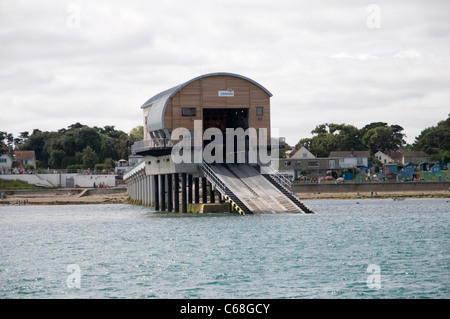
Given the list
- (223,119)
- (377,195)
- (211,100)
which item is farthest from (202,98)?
(377,195)

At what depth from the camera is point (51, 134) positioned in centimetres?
17838

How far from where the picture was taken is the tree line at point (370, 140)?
166 meters

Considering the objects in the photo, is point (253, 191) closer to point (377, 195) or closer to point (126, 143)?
point (377, 195)

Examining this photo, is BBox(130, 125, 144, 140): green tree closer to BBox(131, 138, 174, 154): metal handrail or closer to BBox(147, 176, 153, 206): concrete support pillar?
BBox(147, 176, 153, 206): concrete support pillar

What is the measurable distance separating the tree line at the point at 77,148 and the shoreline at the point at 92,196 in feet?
94.6

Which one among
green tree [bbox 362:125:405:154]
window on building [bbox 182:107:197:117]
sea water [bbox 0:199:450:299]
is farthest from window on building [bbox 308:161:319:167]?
sea water [bbox 0:199:450:299]

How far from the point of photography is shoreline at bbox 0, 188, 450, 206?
334 ft

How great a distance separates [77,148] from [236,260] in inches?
5278

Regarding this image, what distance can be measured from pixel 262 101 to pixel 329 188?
51.1 metres

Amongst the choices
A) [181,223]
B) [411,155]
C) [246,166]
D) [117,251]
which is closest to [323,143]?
[411,155]

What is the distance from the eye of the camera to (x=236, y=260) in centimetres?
3241

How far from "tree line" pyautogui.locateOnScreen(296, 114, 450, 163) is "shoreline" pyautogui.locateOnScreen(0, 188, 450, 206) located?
167 ft

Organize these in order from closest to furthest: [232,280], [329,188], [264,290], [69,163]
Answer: [264,290] → [232,280] → [329,188] → [69,163]
